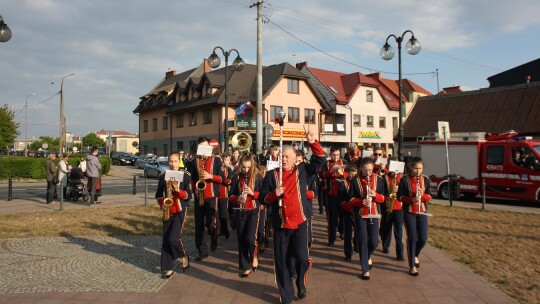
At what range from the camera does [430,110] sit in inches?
1475

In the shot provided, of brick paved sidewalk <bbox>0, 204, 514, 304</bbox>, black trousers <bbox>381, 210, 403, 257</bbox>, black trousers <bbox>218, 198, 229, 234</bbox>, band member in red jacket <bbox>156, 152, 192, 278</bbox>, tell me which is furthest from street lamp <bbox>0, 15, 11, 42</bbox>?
black trousers <bbox>381, 210, 403, 257</bbox>

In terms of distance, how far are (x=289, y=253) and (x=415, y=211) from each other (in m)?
2.34

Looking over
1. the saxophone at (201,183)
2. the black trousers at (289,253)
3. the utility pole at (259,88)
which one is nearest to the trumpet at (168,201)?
the saxophone at (201,183)

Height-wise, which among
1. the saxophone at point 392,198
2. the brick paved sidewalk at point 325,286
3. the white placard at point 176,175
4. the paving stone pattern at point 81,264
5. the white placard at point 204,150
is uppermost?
the white placard at point 204,150

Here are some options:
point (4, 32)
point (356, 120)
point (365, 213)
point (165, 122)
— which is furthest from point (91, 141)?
point (365, 213)

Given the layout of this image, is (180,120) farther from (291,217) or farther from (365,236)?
(291,217)

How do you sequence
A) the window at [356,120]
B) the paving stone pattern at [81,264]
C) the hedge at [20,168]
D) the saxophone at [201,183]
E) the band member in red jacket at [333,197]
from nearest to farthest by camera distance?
the paving stone pattern at [81,264] → the saxophone at [201,183] → the band member in red jacket at [333,197] → the hedge at [20,168] → the window at [356,120]

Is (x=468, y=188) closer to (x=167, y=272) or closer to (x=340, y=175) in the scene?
(x=340, y=175)

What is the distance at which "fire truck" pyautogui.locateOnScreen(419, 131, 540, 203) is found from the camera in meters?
15.7

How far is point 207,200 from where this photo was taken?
782 centimetres

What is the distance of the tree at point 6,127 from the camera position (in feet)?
170

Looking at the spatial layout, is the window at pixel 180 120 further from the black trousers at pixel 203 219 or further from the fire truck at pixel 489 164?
the black trousers at pixel 203 219

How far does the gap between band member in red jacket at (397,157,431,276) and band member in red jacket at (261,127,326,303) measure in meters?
2.01

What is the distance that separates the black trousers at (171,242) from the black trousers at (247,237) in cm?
88
